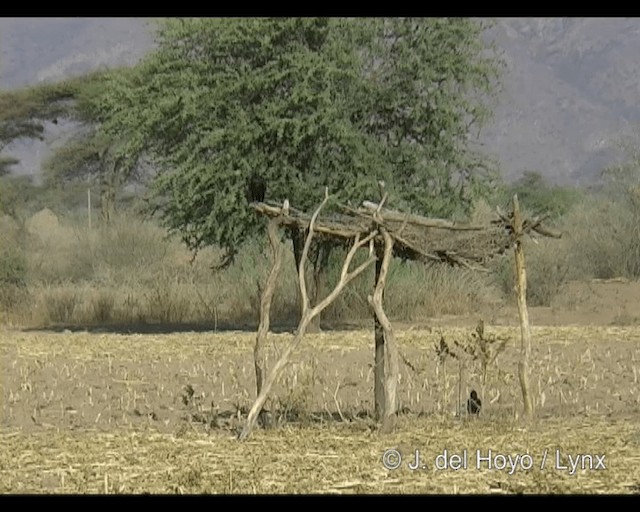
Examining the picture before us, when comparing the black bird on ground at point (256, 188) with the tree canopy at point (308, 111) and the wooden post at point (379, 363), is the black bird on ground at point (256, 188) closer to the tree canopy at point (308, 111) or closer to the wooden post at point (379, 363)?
the tree canopy at point (308, 111)

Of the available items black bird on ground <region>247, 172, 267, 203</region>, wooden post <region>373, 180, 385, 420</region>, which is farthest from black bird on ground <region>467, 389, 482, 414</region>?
black bird on ground <region>247, 172, 267, 203</region>

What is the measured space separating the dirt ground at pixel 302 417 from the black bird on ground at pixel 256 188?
284cm

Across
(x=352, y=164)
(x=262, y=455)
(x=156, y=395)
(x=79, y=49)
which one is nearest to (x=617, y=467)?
(x=262, y=455)

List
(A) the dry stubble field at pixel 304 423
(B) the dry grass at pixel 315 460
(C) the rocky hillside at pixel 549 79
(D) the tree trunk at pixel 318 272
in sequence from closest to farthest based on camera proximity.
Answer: (B) the dry grass at pixel 315 460 < (A) the dry stubble field at pixel 304 423 < (D) the tree trunk at pixel 318 272 < (C) the rocky hillside at pixel 549 79

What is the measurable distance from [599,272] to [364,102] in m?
11.9

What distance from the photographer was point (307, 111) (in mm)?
22219

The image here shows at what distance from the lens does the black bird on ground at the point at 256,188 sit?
22.7 metres

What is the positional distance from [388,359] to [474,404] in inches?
58.6

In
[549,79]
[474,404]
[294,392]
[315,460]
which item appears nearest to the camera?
[315,460]

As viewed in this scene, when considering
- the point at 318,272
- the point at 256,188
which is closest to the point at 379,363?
the point at 256,188

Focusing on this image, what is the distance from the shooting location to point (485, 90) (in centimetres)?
2323

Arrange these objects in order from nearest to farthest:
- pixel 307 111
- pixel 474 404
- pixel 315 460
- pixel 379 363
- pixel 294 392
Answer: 1. pixel 315 460
2. pixel 379 363
3. pixel 294 392
4. pixel 474 404
5. pixel 307 111

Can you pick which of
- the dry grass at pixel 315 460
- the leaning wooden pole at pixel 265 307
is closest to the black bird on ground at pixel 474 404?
the dry grass at pixel 315 460

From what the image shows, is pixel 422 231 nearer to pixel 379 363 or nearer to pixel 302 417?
pixel 379 363
